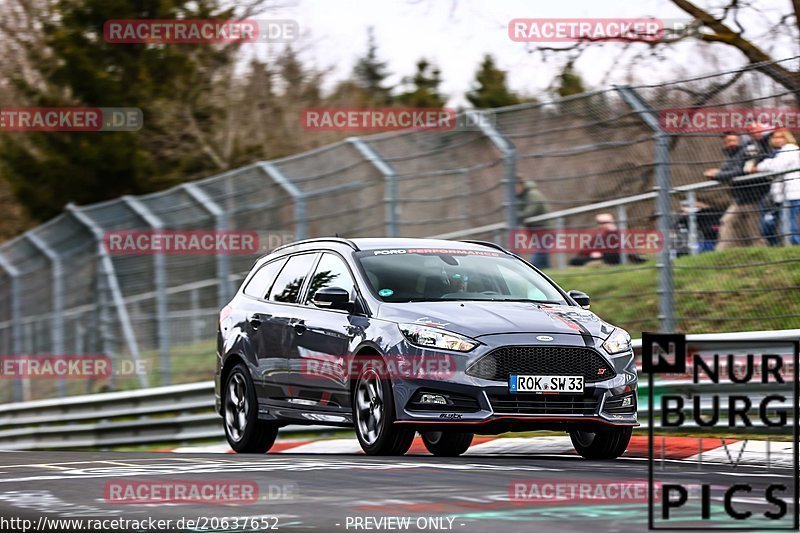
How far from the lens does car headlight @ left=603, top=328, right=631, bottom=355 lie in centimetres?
1081

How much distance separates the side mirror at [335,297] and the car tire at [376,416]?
0.50 m

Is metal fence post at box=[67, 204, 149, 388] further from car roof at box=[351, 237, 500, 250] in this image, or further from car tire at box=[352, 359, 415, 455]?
car tire at box=[352, 359, 415, 455]

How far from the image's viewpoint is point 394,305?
1107cm

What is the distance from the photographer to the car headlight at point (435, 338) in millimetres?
10430

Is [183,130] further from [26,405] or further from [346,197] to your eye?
[346,197]

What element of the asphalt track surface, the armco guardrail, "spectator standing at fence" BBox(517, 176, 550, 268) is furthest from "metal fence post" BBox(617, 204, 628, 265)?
the asphalt track surface

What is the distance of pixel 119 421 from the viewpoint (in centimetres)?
1861

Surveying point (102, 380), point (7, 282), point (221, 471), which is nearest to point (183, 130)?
point (7, 282)

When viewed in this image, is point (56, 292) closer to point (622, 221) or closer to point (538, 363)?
point (622, 221)

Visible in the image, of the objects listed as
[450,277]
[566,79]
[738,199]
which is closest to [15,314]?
[566,79]

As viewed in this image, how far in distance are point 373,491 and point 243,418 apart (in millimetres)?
4942

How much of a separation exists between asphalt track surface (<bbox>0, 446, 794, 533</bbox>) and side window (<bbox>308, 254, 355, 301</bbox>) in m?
1.33

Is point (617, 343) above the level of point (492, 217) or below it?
below

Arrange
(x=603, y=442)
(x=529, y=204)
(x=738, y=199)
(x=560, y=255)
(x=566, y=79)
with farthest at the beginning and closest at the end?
(x=566, y=79) → (x=560, y=255) → (x=529, y=204) → (x=738, y=199) → (x=603, y=442)
